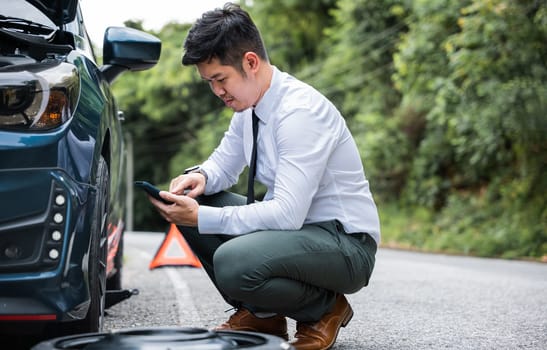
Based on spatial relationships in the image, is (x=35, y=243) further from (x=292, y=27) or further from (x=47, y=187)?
(x=292, y=27)

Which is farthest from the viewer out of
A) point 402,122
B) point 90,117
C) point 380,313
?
point 402,122

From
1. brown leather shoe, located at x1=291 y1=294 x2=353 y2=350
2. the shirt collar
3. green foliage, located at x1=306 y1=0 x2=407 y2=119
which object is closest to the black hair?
the shirt collar

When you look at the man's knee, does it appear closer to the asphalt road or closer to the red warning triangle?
the asphalt road

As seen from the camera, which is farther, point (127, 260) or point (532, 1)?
point (532, 1)

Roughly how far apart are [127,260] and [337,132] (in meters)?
8.26

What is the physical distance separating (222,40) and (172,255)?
631 cm

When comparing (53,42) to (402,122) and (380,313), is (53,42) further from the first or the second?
(402,122)

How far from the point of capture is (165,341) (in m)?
2.30

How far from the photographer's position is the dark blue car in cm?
274

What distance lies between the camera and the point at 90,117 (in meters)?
3.04

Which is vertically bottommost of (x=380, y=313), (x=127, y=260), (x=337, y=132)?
(x=127, y=260)

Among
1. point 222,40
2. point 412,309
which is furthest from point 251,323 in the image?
point 412,309

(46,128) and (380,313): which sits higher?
(46,128)

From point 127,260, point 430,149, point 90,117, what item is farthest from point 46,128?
point 430,149
